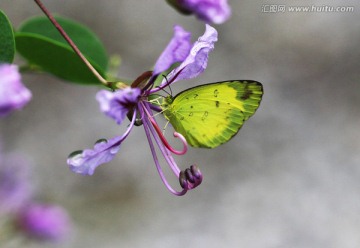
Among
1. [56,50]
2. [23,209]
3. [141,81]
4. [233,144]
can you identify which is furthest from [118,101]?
[233,144]

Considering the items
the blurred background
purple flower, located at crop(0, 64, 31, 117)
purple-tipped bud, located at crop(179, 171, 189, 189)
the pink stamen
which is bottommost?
the blurred background

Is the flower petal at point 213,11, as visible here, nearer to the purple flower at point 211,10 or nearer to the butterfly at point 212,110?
the purple flower at point 211,10

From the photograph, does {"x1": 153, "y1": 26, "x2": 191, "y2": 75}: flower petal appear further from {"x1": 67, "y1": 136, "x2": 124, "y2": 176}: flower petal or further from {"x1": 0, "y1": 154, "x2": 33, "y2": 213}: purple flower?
{"x1": 0, "y1": 154, "x2": 33, "y2": 213}: purple flower

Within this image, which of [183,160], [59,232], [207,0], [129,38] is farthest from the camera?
[129,38]

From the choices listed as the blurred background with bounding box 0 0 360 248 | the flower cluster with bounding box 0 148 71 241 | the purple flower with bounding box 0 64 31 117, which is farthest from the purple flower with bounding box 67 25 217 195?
the blurred background with bounding box 0 0 360 248

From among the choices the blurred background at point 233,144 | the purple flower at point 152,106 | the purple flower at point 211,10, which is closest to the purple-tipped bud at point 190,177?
the purple flower at point 152,106

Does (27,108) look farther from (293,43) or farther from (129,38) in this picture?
(293,43)

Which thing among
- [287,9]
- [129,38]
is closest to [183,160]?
[129,38]
